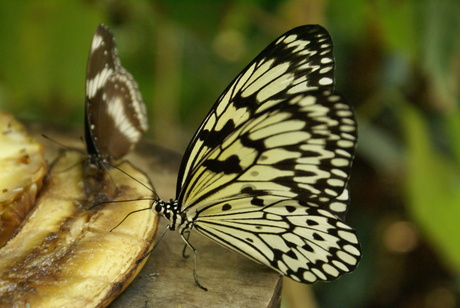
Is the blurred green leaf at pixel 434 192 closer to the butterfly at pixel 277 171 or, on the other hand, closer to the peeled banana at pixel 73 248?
the butterfly at pixel 277 171

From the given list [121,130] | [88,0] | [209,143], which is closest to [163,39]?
[88,0]

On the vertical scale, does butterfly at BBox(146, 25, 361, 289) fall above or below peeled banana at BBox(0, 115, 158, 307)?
above

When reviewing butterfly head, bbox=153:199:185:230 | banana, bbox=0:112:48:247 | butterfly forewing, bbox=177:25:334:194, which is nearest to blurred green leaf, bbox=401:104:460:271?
→ butterfly forewing, bbox=177:25:334:194

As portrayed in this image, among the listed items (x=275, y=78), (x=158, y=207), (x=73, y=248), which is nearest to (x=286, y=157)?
(x=275, y=78)

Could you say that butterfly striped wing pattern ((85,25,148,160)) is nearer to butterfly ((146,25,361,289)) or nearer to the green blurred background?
butterfly ((146,25,361,289))

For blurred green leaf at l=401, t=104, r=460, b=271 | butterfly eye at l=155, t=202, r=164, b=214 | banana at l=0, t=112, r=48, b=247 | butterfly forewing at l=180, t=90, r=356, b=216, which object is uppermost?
butterfly forewing at l=180, t=90, r=356, b=216

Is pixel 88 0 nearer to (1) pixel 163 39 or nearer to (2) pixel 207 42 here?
(1) pixel 163 39

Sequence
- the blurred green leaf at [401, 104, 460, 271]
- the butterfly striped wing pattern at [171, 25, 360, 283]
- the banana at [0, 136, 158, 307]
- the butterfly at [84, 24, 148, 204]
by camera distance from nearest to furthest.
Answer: the banana at [0, 136, 158, 307], the butterfly striped wing pattern at [171, 25, 360, 283], the butterfly at [84, 24, 148, 204], the blurred green leaf at [401, 104, 460, 271]
